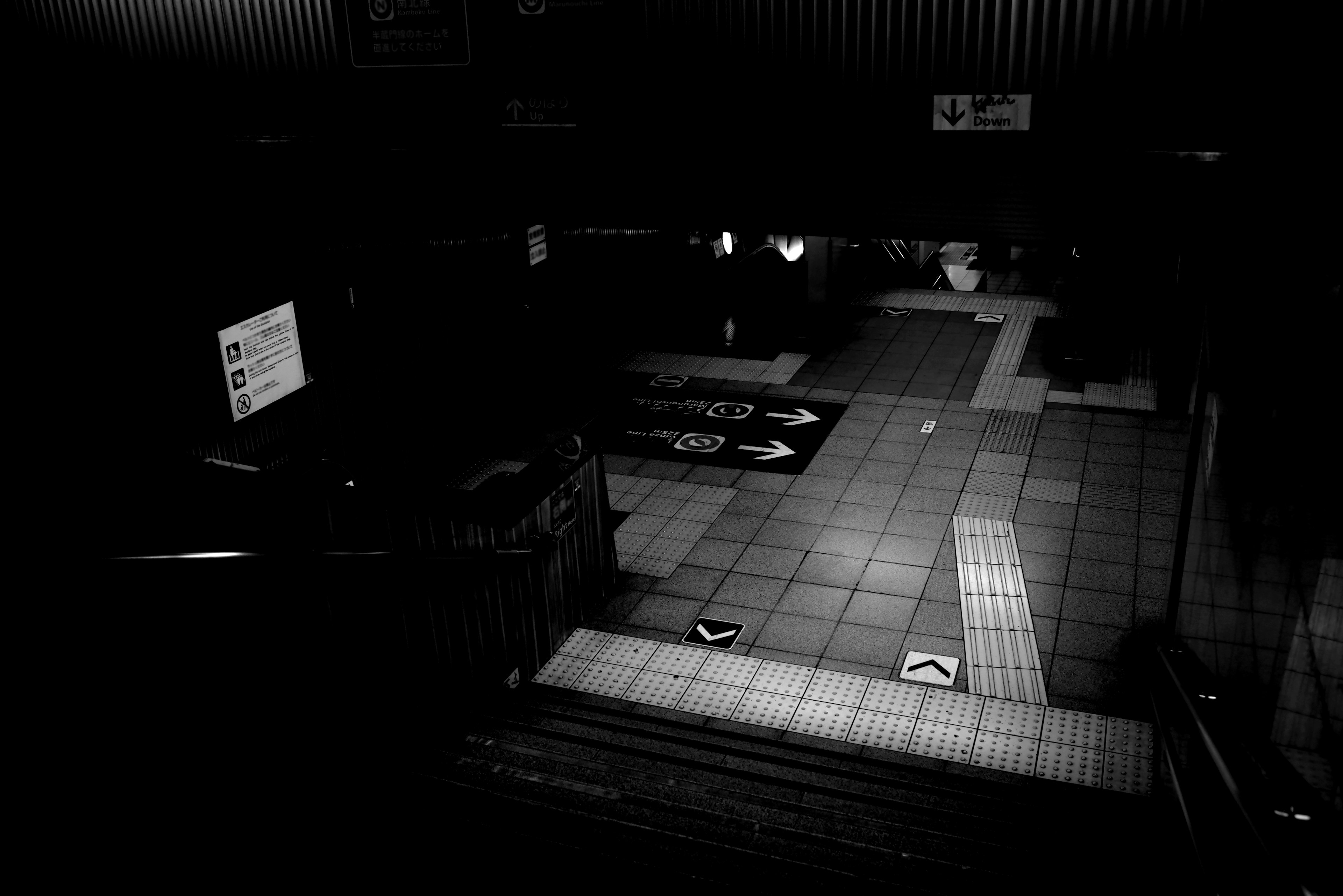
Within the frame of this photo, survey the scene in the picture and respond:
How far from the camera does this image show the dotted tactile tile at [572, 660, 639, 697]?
18.1ft

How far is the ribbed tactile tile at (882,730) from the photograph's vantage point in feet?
16.4

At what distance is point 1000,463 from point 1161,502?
1225 mm

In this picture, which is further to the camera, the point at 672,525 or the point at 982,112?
the point at 672,525

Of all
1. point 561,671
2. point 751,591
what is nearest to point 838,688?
point 751,591

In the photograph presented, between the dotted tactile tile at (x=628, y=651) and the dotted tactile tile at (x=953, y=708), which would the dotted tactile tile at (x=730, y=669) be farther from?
the dotted tactile tile at (x=953, y=708)

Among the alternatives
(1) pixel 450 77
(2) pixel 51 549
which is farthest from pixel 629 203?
(2) pixel 51 549

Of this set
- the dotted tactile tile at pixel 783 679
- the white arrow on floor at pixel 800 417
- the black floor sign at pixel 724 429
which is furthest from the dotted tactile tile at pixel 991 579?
the white arrow on floor at pixel 800 417

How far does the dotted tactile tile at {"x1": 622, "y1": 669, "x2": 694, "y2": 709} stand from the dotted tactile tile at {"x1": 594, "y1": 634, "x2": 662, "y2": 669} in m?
0.11

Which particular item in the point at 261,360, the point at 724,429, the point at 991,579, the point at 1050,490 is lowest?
the point at 991,579

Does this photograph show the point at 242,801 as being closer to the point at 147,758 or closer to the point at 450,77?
the point at 147,758

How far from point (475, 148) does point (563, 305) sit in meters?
4.16

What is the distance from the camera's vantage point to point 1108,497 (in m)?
7.46

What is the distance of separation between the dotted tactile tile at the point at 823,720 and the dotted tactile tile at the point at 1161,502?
3227 mm

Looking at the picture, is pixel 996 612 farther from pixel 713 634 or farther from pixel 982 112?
pixel 982 112
